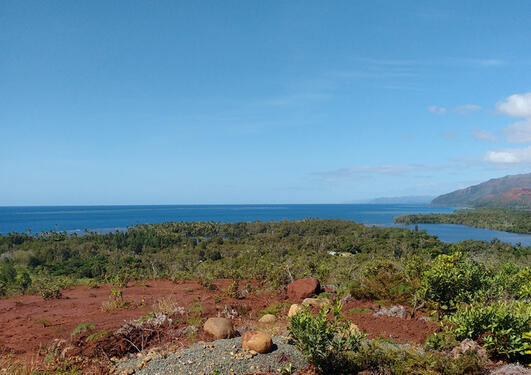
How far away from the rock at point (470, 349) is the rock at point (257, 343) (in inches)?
164

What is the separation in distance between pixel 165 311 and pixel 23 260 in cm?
4565

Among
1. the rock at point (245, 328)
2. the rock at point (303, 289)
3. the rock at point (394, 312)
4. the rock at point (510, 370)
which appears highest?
the rock at point (510, 370)

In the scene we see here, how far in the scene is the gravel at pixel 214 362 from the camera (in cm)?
699

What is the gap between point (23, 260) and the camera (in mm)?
44844

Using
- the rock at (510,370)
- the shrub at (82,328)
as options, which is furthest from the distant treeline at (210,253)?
the rock at (510,370)

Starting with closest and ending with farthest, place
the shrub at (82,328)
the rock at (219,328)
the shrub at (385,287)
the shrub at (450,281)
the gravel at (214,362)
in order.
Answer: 1. the gravel at (214,362)
2. the shrub at (450,281)
3. the rock at (219,328)
4. the shrub at (82,328)
5. the shrub at (385,287)

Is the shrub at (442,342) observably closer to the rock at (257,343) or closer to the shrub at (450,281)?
the shrub at (450,281)

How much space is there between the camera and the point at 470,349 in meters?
7.13

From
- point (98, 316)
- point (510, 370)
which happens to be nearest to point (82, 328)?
point (98, 316)

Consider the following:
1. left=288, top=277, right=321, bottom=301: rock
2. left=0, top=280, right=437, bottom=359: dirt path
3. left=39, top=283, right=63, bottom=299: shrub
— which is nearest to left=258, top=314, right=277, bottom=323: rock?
left=0, top=280, right=437, bottom=359: dirt path

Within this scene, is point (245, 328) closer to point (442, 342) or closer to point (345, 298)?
point (345, 298)

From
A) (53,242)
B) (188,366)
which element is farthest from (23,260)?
(188,366)

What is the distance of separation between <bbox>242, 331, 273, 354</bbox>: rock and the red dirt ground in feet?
5.74

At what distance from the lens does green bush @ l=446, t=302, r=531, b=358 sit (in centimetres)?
680
